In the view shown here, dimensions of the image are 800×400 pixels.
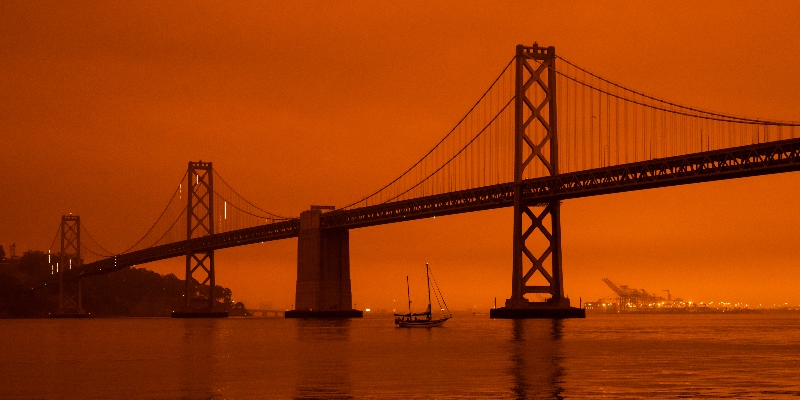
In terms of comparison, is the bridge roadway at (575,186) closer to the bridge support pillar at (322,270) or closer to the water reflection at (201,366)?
the bridge support pillar at (322,270)

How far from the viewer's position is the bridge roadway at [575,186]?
6419 cm

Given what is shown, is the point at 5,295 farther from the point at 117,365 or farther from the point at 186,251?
the point at 117,365

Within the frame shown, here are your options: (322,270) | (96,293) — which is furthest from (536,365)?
(96,293)

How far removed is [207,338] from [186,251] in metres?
53.8

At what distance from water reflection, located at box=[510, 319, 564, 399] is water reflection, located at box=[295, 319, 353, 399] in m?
3.89

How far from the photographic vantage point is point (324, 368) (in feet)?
127

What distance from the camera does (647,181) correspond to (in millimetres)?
70875

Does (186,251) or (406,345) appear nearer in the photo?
(406,345)

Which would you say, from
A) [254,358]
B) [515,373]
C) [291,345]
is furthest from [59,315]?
[515,373]

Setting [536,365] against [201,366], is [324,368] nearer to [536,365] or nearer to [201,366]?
[201,366]

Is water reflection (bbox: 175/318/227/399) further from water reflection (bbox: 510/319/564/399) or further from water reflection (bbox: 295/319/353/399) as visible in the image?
water reflection (bbox: 510/319/564/399)

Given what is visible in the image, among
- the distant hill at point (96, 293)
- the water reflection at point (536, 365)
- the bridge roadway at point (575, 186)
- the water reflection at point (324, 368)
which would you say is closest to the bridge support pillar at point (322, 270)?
the bridge roadway at point (575, 186)

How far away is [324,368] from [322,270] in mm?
59532

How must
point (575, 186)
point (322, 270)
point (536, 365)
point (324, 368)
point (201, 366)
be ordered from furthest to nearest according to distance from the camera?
point (322, 270), point (575, 186), point (201, 366), point (324, 368), point (536, 365)
